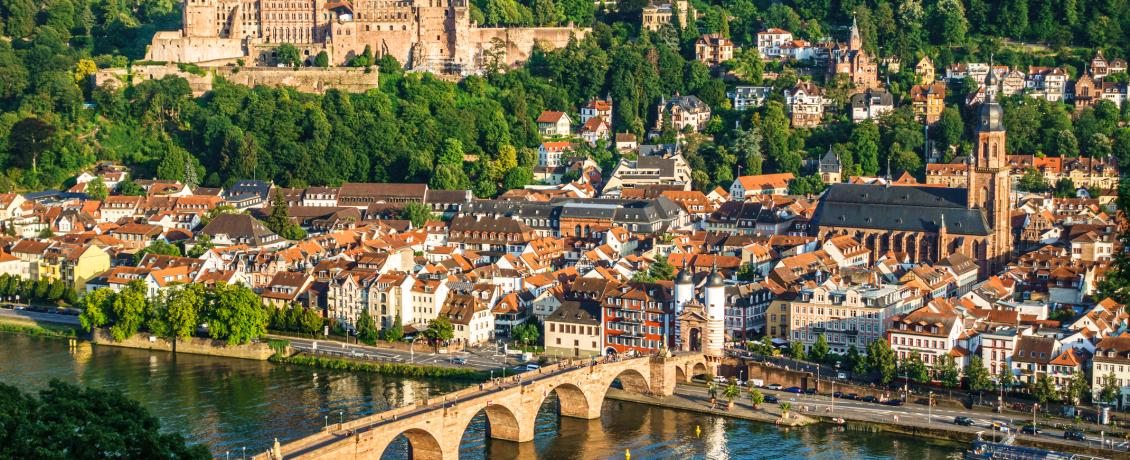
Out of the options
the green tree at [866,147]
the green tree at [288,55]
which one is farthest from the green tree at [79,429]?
the green tree at [288,55]

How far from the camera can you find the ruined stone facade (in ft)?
281

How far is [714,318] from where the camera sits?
162ft

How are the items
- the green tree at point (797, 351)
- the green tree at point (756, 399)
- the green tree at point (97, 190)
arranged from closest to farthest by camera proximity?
the green tree at point (756, 399) → the green tree at point (797, 351) → the green tree at point (97, 190)

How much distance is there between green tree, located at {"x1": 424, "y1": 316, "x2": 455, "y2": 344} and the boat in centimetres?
1792

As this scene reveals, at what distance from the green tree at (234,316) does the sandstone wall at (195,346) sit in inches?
10.8

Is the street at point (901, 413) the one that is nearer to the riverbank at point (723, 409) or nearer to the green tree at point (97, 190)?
the riverbank at point (723, 409)

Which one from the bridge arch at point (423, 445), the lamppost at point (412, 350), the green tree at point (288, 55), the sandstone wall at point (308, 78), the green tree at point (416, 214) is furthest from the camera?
the green tree at point (288, 55)

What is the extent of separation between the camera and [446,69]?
87.1m

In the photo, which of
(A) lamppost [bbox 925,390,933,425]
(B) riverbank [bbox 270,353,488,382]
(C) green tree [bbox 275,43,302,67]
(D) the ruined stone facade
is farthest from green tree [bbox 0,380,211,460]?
(D) the ruined stone facade

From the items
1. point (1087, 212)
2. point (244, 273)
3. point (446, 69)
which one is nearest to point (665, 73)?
point (446, 69)

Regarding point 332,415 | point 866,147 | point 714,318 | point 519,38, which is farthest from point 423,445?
point 519,38

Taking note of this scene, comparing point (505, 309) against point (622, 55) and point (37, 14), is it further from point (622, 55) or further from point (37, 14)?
point (37, 14)

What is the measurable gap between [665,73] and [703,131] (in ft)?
16.5

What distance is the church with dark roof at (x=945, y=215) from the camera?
6147 cm
